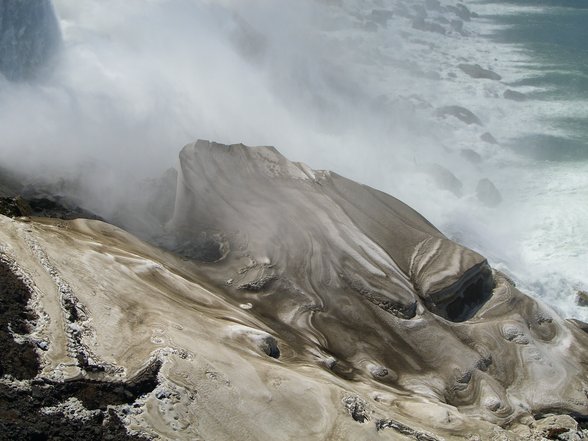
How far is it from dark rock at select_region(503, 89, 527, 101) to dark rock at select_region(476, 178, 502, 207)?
15319mm

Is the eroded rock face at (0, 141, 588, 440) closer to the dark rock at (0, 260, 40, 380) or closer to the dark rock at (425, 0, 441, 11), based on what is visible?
the dark rock at (0, 260, 40, 380)

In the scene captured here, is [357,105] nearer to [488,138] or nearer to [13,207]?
[488,138]

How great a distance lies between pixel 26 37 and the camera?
2770 centimetres

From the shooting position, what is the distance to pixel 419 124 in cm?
4578

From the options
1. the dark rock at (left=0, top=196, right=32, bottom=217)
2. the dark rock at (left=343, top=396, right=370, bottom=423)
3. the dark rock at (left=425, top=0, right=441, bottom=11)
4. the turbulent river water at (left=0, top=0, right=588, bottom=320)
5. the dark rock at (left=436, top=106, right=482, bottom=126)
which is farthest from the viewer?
the dark rock at (left=425, top=0, right=441, bottom=11)

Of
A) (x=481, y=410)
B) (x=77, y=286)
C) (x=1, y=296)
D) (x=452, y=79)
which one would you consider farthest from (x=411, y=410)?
(x=452, y=79)

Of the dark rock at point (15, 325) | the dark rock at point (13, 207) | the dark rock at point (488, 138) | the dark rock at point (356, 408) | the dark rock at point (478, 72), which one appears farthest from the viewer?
the dark rock at point (478, 72)

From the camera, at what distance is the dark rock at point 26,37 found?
26188 mm

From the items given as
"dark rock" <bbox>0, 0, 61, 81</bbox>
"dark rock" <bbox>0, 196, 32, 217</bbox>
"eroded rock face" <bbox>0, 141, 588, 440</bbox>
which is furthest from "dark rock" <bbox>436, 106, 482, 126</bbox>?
"dark rock" <bbox>0, 196, 32, 217</bbox>

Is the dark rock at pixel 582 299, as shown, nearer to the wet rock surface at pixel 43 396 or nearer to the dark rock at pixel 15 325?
the wet rock surface at pixel 43 396

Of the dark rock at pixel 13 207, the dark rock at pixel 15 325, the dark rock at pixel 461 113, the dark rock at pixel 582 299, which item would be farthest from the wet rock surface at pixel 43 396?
the dark rock at pixel 461 113

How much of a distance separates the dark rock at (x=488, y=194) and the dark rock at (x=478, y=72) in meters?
19.0

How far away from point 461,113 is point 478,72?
30.1 ft

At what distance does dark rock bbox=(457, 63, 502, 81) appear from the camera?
53809mm
